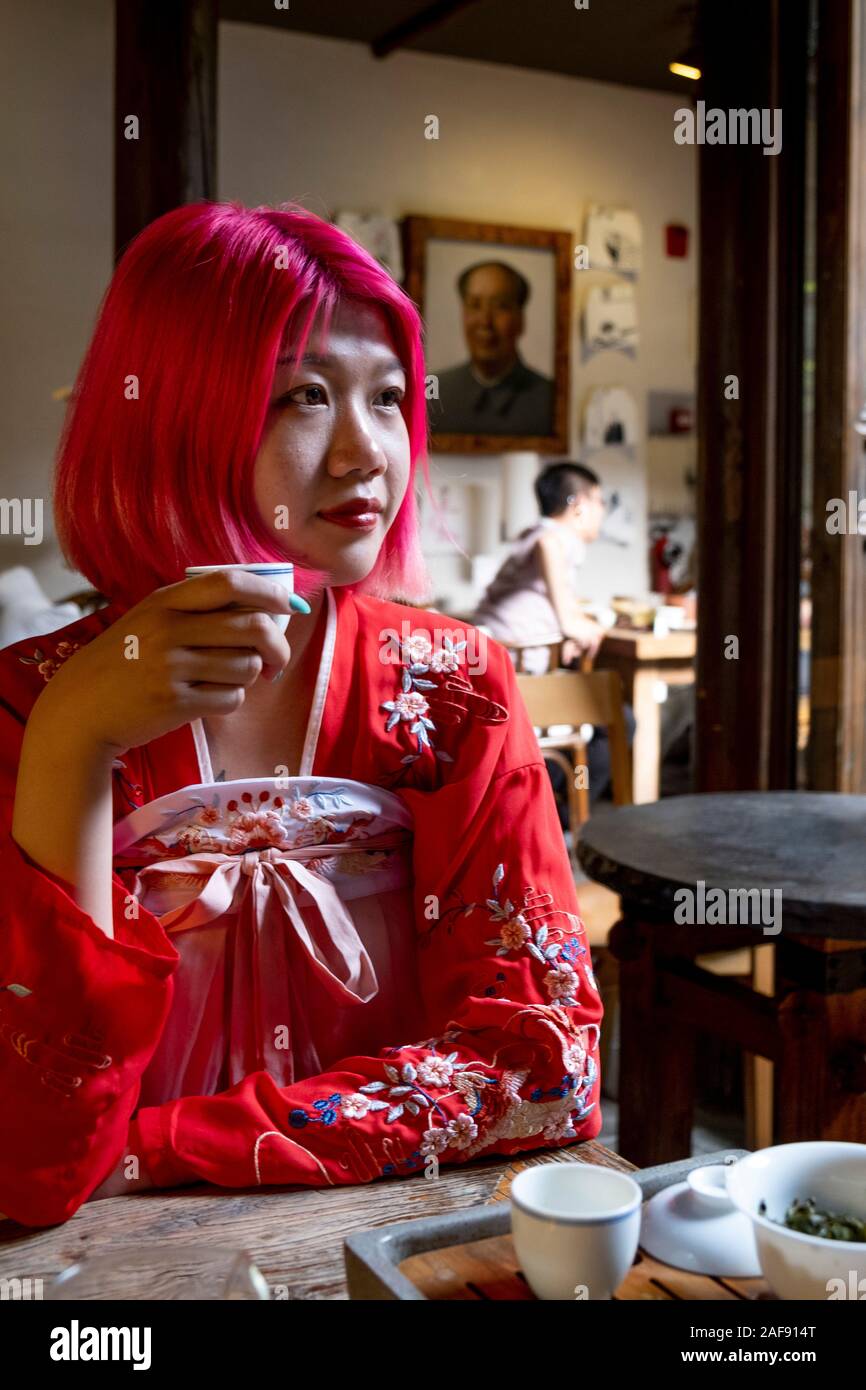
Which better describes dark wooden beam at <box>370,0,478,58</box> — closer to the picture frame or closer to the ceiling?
the ceiling

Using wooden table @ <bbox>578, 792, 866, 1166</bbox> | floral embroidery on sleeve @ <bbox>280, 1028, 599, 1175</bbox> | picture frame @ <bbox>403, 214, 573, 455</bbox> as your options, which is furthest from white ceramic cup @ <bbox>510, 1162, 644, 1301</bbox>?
picture frame @ <bbox>403, 214, 573, 455</bbox>

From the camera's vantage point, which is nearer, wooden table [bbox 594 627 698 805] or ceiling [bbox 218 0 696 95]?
wooden table [bbox 594 627 698 805]

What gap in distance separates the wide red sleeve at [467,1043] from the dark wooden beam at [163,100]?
2.41m

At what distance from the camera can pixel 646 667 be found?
15.9 ft

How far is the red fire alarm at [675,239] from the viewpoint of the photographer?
6.32m

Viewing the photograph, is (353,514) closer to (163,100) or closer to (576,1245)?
(576,1245)

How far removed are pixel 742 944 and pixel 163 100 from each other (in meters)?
2.38

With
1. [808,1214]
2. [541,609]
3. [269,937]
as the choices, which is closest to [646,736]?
[541,609]

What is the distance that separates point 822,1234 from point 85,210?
518 centimetres

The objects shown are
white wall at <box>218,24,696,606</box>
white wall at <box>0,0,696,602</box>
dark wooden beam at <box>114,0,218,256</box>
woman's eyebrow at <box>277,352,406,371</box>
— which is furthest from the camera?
white wall at <box>218,24,696,606</box>

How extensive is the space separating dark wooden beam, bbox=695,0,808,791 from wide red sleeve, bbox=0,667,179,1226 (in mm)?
2345

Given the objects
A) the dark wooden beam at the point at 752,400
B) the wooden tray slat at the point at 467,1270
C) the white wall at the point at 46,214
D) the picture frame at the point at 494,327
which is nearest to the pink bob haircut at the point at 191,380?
the wooden tray slat at the point at 467,1270

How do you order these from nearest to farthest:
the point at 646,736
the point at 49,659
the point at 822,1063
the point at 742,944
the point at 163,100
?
the point at 49,659 → the point at 822,1063 → the point at 742,944 → the point at 163,100 → the point at 646,736

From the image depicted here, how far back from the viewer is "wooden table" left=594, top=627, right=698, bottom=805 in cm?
468
